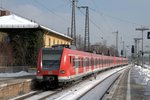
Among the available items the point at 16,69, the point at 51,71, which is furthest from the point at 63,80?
the point at 16,69

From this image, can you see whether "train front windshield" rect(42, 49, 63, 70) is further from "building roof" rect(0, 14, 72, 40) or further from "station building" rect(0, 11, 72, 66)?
"building roof" rect(0, 14, 72, 40)

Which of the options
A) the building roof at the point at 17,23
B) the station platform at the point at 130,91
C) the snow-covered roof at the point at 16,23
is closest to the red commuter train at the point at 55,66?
the station platform at the point at 130,91

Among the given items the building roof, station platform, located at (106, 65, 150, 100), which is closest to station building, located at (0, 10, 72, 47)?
the building roof

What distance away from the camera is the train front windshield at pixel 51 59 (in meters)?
25.1

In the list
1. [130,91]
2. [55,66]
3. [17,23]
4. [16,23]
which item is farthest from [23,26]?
[130,91]

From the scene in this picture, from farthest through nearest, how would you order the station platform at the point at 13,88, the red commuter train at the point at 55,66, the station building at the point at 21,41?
the station building at the point at 21,41, the red commuter train at the point at 55,66, the station platform at the point at 13,88

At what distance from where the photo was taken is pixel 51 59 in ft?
83.0

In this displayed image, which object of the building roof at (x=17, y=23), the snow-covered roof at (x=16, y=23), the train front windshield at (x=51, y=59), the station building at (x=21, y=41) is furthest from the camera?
the snow-covered roof at (x=16, y=23)

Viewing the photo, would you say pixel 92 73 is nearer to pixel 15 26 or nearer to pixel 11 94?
pixel 15 26

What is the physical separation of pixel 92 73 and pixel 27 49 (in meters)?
11.4

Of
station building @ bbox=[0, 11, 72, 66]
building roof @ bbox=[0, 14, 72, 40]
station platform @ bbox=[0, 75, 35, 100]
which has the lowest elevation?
station platform @ bbox=[0, 75, 35, 100]

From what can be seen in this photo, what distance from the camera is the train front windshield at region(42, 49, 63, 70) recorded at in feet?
82.3

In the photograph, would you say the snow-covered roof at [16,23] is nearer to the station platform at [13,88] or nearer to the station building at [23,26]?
the station building at [23,26]

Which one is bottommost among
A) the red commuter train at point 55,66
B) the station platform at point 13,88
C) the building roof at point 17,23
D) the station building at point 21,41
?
the station platform at point 13,88
